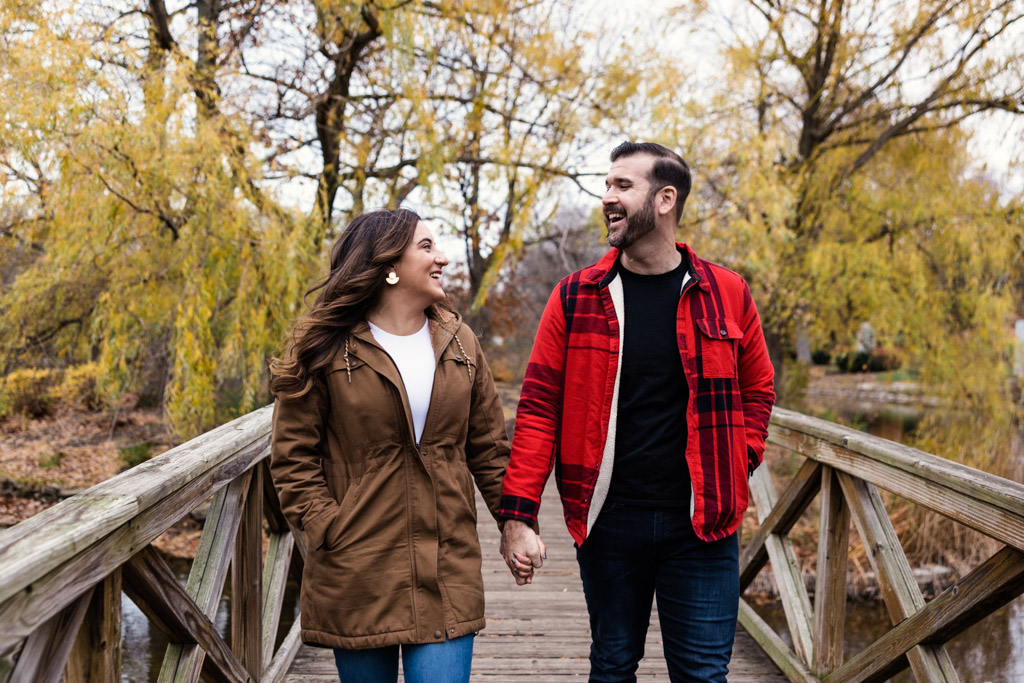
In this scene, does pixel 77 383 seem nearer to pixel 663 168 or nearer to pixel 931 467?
pixel 663 168

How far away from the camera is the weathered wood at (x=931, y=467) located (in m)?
1.90

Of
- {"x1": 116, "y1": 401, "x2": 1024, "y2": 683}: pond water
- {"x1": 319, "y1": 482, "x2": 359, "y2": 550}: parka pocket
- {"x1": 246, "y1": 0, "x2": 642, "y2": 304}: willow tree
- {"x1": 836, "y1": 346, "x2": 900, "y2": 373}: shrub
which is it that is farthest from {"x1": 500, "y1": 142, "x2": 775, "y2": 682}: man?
{"x1": 836, "y1": 346, "x2": 900, "y2": 373}: shrub

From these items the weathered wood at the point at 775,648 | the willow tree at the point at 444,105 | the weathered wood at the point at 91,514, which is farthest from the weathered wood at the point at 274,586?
the willow tree at the point at 444,105

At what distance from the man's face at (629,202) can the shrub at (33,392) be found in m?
6.10

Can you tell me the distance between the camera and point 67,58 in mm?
5082

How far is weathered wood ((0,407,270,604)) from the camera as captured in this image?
1254 millimetres

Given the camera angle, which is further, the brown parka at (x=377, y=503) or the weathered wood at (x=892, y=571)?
the weathered wood at (x=892, y=571)

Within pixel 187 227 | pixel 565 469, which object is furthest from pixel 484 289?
pixel 565 469

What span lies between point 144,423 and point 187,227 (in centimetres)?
668

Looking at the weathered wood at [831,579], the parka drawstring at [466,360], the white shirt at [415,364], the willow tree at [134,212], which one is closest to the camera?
the white shirt at [415,364]

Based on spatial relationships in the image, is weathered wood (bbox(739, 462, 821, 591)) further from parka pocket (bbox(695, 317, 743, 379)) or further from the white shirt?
the white shirt

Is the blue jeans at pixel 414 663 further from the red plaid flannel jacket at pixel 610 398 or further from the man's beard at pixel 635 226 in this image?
the man's beard at pixel 635 226

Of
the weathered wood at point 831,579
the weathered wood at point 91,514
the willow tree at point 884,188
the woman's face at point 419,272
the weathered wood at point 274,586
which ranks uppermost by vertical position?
the willow tree at point 884,188

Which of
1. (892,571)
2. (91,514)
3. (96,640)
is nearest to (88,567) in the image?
(91,514)
